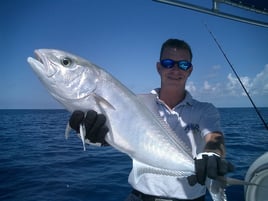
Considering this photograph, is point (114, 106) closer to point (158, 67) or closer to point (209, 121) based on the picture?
point (209, 121)

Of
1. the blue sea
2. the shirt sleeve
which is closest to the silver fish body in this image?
the shirt sleeve

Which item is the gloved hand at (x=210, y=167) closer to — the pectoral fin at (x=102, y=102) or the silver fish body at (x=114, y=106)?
the silver fish body at (x=114, y=106)

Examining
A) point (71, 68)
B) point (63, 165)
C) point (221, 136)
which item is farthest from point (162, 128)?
point (63, 165)

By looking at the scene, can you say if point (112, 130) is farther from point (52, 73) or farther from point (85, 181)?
point (85, 181)

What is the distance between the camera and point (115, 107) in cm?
270

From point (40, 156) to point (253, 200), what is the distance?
11.2m

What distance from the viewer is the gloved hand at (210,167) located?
A: 249 centimetres

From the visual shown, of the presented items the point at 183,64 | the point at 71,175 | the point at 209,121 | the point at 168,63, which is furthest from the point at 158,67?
the point at 71,175

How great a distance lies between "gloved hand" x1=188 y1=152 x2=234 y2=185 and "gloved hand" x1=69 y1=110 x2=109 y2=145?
0.97 meters

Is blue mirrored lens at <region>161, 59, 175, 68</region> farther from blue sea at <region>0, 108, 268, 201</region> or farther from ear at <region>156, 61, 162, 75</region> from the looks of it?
blue sea at <region>0, 108, 268, 201</region>

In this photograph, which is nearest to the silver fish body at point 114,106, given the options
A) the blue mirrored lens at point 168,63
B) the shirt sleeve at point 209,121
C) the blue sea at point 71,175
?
the shirt sleeve at point 209,121

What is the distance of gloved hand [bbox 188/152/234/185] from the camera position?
249cm

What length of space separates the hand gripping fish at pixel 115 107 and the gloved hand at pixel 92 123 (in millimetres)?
55

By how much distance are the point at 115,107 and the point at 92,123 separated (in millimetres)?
276
